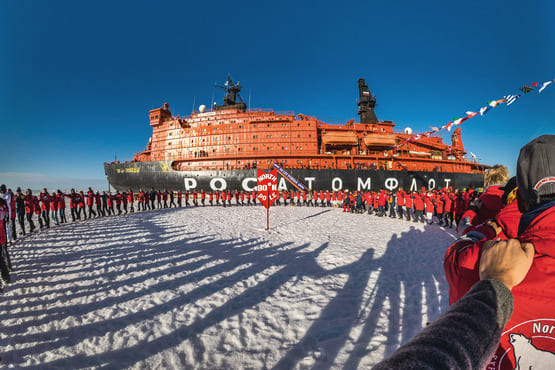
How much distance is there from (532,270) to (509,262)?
0.14 meters

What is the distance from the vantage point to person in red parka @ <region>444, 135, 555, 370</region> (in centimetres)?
80

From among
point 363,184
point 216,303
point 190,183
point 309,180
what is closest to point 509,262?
point 216,303

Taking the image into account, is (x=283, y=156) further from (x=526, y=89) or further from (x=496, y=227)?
(x=496, y=227)

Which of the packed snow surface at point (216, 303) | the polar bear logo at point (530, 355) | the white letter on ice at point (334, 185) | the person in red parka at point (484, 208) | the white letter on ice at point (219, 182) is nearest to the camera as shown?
→ the polar bear logo at point (530, 355)

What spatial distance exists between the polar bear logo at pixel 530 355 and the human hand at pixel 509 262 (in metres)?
0.36

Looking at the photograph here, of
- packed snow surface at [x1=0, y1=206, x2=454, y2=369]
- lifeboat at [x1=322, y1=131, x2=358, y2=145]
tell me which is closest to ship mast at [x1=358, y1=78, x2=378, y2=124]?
lifeboat at [x1=322, y1=131, x2=358, y2=145]

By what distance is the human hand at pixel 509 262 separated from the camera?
29.6 inches

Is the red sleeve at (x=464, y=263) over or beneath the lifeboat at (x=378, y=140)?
beneath

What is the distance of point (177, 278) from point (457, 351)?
15.8ft

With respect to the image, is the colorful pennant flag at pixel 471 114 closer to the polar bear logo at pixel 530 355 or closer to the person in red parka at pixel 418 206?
the person in red parka at pixel 418 206

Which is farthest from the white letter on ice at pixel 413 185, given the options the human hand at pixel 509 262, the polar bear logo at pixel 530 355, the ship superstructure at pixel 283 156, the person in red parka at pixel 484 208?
the human hand at pixel 509 262

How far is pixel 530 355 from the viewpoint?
0.91m

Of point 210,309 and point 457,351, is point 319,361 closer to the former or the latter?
point 210,309

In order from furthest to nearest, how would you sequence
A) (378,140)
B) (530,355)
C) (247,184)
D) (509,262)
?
(378,140), (247,184), (530,355), (509,262)
